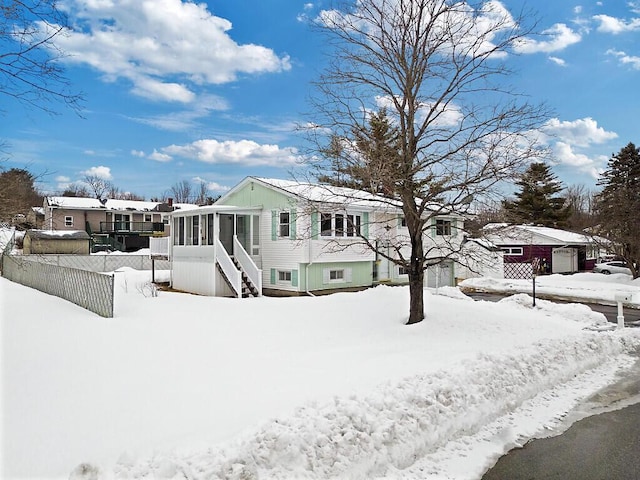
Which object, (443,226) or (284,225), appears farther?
(284,225)

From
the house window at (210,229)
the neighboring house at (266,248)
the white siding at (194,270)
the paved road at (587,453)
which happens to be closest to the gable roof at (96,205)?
the white siding at (194,270)

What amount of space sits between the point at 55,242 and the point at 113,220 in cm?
1521

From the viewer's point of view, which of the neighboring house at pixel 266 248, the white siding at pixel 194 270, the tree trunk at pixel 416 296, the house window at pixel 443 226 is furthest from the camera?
the white siding at pixel 194 270

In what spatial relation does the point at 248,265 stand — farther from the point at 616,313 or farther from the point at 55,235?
the point at 55,235

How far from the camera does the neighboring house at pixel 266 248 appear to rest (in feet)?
59.7

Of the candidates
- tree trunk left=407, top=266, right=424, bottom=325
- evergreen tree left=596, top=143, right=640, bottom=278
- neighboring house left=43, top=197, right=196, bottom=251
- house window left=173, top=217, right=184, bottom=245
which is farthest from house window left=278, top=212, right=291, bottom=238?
neighboring house left=43, top=197, right=196, bottom=251

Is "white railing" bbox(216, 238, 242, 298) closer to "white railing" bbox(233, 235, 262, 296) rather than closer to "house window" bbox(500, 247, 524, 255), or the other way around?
"white railing" bbox(233, 235, 262, 296)

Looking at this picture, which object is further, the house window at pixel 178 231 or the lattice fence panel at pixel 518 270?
the lattice fence panel at pixel 518 270

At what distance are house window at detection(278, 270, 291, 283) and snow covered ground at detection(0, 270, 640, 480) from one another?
8.31 metres

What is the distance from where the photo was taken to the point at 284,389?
552 centimetres

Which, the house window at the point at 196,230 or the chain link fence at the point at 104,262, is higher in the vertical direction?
the house window at the point at 196,230

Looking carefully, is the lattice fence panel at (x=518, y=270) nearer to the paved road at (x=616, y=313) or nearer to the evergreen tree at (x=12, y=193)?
the paved road at (x=616, y=313)

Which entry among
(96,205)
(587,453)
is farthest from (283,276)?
(96,205)

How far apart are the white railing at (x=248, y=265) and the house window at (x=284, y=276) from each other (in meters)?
1.66
